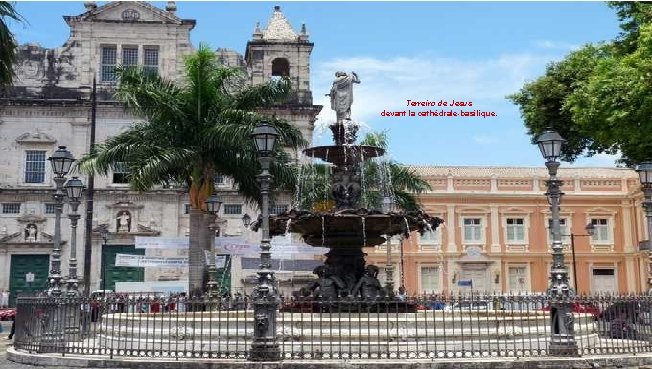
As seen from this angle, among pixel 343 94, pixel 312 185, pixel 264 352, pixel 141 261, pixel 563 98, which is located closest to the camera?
pixel 264 352

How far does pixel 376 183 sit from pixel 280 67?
495 inches

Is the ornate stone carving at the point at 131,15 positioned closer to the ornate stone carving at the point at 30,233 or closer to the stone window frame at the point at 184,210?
the stone window frame at the point at 184,210

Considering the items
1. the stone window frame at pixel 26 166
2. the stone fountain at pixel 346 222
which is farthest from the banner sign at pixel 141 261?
the stone fountain at pixel 346 222

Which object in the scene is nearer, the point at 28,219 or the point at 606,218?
the point at 28,219

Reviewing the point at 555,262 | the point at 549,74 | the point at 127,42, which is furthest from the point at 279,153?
the point at 127,42

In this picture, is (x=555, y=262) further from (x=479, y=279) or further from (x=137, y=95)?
(x=479, y=279)

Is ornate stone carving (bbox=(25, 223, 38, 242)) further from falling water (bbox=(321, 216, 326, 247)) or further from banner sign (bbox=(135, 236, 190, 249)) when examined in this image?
falling water (bbox=(321, 216, 326, 247))

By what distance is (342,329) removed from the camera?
36.3 feet

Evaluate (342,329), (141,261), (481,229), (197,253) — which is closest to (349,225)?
(342,329)

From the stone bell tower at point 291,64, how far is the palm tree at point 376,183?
8.92 m

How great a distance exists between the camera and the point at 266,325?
10.2 metres

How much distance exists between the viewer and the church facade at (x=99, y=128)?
33719 mm

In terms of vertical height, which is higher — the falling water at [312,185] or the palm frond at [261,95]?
the palm frond at [261,95]

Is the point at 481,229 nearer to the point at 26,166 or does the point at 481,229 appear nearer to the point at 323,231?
the point at 26,166
